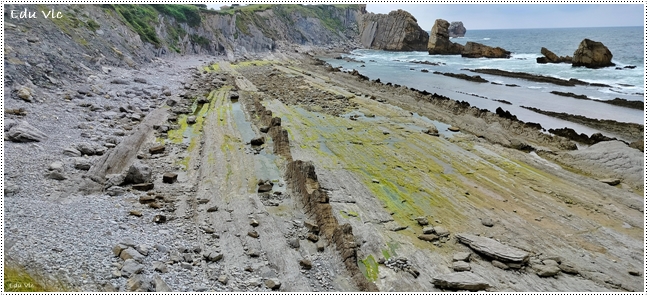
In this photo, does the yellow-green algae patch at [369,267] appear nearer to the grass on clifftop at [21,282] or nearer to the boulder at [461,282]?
the boulder at [461,282]

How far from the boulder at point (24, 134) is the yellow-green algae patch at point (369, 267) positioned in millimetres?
13898

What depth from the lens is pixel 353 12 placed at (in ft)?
551

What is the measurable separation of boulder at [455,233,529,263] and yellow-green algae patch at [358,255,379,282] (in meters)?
3.09

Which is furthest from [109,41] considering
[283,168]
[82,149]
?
[283,168]

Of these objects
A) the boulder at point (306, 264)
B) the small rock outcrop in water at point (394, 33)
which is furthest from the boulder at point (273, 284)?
the small rock outcrop in water at point (394, 33)

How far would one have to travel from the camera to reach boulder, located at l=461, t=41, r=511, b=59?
93875 millimetres

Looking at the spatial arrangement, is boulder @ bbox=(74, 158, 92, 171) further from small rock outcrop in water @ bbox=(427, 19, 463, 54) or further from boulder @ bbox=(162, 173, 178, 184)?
small rock outcrop in water @ bbox=(427, 19, 463, 54)

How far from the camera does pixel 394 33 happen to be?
132375 millimetres

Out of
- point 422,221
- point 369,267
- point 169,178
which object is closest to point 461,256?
point 422,221

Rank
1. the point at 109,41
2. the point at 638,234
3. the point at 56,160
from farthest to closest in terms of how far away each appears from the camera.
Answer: the point at 109,41, the point at 56,160, the point at 638,234

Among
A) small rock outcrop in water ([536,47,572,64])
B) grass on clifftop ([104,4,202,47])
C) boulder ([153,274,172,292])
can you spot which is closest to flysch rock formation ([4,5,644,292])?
boulder ([153,274,172,292])

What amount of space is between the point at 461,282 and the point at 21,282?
9.54 meters

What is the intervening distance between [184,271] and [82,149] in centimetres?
1024

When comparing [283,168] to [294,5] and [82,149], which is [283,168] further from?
[294,5]
